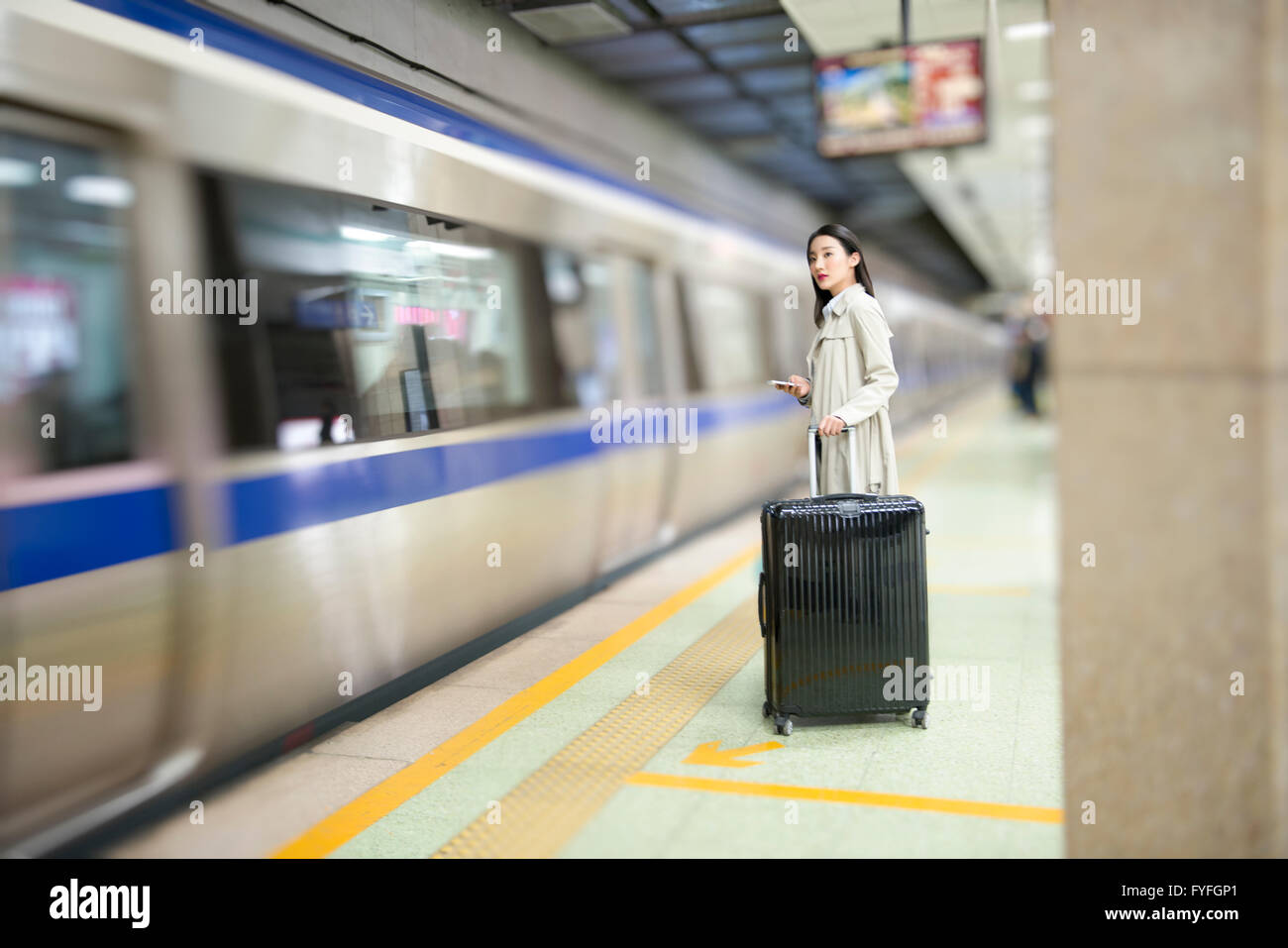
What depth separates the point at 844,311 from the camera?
148 inches

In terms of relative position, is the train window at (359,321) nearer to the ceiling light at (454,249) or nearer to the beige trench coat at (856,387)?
the ceiling light at (454,249)

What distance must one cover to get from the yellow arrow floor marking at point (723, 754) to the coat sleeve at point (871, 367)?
1.14 meters

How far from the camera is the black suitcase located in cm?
350

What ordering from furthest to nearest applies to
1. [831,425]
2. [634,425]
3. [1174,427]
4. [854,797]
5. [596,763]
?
[634,425] < [831,425] < [596,763] < [854,797] < [1174,427]

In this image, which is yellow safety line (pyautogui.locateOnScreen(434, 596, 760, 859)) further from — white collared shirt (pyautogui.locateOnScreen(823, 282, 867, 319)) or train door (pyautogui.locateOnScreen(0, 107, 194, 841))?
white collared shirt (pyautogui.locateOnScreen(823, 282, 867, 319))

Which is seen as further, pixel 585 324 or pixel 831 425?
pixel 585 324

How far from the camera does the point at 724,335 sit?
9.14m

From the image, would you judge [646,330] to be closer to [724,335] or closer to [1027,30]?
[724,335]

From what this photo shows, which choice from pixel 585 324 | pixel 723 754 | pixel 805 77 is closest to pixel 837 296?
pixel 723 754

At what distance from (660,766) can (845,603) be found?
31.7 inches

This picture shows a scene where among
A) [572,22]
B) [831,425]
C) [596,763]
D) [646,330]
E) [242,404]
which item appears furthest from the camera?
[646,330]

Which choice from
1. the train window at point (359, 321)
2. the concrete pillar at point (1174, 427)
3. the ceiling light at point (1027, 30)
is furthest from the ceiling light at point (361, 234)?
the ceiling light at point (1027, 30)

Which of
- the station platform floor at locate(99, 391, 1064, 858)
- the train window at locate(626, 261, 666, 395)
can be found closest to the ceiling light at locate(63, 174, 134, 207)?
the station platform floor at locate(99, 391, 1064, 858)
